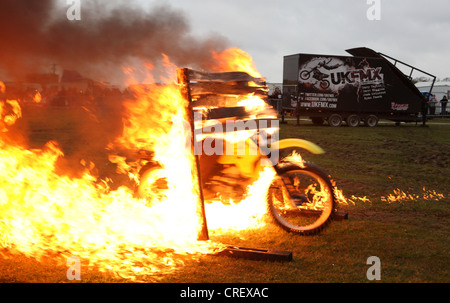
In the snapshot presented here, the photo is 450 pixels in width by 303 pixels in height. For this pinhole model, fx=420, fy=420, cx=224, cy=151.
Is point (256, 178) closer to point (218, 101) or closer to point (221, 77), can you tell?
point (218, 101)

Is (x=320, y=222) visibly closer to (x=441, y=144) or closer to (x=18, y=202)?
(x=18, y=202)

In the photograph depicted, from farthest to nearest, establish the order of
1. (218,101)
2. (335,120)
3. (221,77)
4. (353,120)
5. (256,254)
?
(353,120), (335,120), (218,101), (221,77), (256,254)

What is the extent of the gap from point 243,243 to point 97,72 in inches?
103

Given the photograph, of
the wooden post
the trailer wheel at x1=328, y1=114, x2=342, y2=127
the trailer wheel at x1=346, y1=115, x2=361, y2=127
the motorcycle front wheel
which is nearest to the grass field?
the motorcycle front wheel

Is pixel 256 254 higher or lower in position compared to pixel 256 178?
lower

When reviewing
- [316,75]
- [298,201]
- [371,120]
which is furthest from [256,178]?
[371,120]

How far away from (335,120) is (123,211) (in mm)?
20464

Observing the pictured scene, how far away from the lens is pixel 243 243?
4668 millimetres

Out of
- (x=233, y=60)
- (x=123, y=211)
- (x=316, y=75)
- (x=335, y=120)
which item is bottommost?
(x=123, y=211)

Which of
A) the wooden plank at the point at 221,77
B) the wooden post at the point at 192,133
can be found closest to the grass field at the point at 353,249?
the wooden post at the point at 192,133

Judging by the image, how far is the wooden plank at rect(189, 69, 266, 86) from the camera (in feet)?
15.0

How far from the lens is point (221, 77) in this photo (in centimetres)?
482

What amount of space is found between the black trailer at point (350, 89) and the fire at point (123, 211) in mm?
18284

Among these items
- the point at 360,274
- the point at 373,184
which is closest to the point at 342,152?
the point at 373,184
